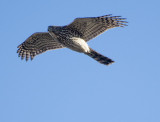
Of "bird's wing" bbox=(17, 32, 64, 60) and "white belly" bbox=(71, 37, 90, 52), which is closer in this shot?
"white belly" bbox=(71, 37, 90, 52)

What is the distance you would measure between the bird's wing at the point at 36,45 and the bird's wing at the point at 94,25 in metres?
1.39

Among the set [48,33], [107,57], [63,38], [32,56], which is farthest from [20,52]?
[107,57]

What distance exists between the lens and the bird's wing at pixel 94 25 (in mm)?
13055

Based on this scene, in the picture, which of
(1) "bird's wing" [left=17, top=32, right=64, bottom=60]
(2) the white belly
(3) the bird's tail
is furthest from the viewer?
(1) "bird's wing" [left=17, top=32, right=64, bottom=60]

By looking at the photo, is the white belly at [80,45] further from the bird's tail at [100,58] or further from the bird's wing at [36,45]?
the bird's wing at [36,45]

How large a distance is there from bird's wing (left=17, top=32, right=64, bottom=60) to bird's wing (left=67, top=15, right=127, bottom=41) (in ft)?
4.55

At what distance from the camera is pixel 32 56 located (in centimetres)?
→ 1503

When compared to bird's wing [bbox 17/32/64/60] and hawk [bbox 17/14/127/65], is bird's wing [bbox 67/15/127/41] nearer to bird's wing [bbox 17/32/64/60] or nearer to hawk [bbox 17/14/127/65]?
hawk [bbox 17/14/127/65]

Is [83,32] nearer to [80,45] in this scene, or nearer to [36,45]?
[80,45]

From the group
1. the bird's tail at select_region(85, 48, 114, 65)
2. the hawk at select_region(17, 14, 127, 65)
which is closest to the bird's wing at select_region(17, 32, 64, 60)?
the hawk at select_region(17, 14, 127, 65)

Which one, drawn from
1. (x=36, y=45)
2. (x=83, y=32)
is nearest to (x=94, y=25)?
(x=83, y=32)

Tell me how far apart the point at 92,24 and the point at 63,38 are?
114 centimetres

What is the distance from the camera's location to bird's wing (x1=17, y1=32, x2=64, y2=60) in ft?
47.0

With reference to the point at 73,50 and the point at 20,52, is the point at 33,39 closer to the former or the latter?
the point at 20,52
